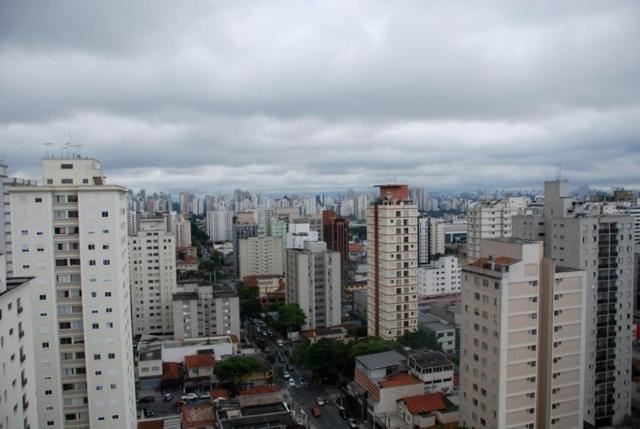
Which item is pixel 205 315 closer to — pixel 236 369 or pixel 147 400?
pixel 147 400

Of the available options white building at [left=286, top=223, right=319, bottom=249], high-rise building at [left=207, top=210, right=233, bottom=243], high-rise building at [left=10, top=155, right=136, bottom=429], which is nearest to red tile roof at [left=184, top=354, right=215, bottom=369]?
high-rise building at [left=10, top=155, right=136, bottom=429]

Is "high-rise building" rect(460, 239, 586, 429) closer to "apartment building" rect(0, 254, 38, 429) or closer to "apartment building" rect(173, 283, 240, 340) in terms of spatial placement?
"apartment building" rect(0, 254, 38, 429)

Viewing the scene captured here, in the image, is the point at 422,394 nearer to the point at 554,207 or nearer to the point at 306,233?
the point at 554,207

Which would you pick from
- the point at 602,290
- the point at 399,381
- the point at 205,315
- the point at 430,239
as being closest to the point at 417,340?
the point at 399,381

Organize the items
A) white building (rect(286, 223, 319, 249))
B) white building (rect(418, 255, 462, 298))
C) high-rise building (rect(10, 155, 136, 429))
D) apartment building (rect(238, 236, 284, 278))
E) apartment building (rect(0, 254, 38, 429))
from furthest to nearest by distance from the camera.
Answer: apartment building (rect(238, 236, 284, 278)) → white building (rect(286, 223, 319, 249)) → white building (rect(418, 255, 462, 298)) → high-rise building (rect(10, 155, 136, 429)) → apartment building (rect(0, 254, 38, 429))

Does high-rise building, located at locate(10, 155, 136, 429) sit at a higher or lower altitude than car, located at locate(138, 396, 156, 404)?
higher

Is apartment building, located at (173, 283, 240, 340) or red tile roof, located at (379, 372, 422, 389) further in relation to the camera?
apartment building, located at (173, 283, 240, 340)
